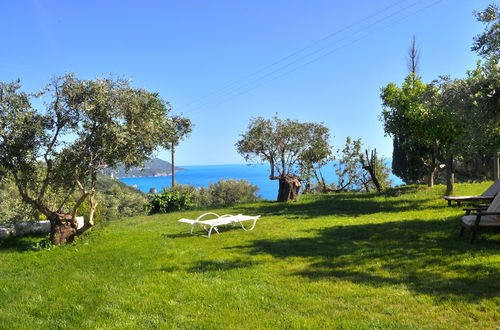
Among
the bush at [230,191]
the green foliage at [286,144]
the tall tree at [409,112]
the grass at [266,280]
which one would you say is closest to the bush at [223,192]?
the bush at [230,191]

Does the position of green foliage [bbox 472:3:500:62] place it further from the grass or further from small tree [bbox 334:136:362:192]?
small tree [bbox 334:136:362:192]

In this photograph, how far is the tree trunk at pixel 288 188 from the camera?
19703mm

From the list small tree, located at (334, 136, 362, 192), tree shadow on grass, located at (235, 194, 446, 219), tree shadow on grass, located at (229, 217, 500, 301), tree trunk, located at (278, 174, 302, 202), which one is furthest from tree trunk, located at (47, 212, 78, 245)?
small tree, located at (334, 136, 362, 192)

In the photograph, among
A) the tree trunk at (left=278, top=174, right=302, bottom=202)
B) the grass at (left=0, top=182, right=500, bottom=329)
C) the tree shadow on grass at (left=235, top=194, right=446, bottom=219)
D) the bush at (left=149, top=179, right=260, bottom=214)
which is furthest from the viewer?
the bush at (left=149, top=179, right=260, bottom=214)

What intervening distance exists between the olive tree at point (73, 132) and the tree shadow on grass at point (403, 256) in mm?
4519

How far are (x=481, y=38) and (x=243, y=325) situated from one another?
7.38m

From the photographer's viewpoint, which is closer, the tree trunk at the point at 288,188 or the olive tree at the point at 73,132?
the olive tree at the point at 73,132

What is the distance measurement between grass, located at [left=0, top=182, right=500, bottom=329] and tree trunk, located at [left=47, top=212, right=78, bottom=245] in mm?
577

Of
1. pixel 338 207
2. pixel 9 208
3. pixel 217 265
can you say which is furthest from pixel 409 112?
pixel 9 208

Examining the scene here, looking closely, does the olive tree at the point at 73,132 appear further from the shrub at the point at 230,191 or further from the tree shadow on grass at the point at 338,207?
the shrub at the point at 230,191

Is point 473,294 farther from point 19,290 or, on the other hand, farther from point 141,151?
point 141,151

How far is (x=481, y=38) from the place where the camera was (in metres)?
7.81

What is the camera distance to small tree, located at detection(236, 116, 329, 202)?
2569 centimetres

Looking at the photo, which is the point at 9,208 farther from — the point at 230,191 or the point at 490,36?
the point at 490,36
